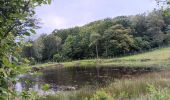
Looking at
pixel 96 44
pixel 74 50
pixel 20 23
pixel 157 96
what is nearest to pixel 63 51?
pixel 74 50

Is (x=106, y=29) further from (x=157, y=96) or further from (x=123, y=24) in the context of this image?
(x=157, y=96)

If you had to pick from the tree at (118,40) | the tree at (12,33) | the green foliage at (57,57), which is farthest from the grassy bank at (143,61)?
the tree at (12,33)

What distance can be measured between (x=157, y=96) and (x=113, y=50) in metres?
63.9

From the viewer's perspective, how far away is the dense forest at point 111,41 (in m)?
71.4

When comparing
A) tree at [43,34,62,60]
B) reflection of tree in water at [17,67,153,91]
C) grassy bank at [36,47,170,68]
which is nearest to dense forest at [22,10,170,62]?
tree at [43,34,62,60]

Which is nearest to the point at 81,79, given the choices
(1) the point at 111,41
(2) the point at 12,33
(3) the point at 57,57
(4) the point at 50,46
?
(2) the point at 12,33

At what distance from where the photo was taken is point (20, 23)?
224cm

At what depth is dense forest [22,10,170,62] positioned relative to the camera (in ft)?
234

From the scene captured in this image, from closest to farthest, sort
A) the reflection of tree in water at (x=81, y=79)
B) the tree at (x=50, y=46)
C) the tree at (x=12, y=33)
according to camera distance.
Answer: the tree at (x=12, y=33)
the reflection of tree in water at (x=81, y=79)
the tree at (x=50, y=46)

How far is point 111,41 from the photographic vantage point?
232 ft

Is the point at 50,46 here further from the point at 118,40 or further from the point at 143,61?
the point at 143,61

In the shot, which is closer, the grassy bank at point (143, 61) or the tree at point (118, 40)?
the grassy bank at point (143, 61)

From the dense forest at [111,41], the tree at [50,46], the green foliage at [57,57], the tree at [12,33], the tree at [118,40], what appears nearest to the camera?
the tree at [12,33]

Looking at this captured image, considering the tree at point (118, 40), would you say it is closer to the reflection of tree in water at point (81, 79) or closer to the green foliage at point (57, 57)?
the green foliage at point (57, 57)
